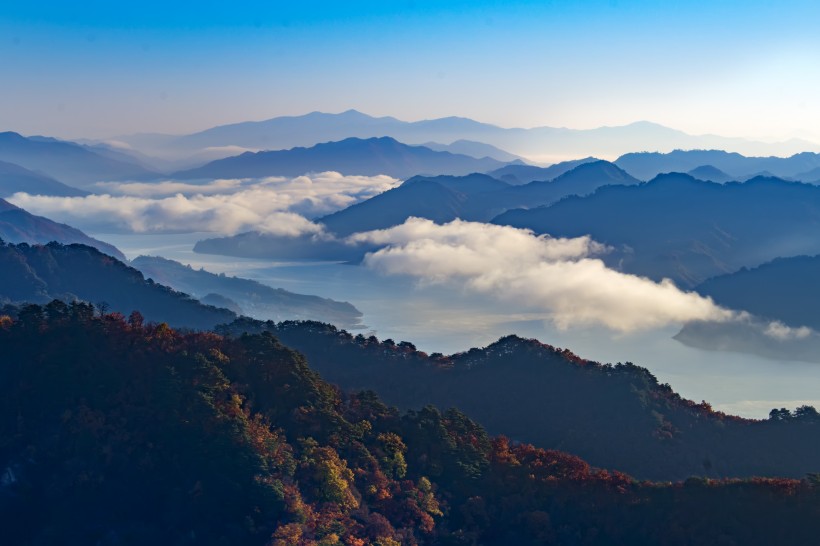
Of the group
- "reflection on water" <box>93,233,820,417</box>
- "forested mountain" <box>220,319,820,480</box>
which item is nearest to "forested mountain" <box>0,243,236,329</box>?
"forested mountain" <box>220,319,820,480</box>

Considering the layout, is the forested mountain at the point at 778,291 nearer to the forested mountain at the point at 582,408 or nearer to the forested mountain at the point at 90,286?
the forested mountain at the point at 582,408

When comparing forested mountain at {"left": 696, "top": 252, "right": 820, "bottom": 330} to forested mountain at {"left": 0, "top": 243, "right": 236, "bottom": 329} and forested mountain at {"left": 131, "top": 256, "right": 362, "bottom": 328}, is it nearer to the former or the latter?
forested mountain at {"left": 131, "top": 256, "right": 362, "bottom": 328}

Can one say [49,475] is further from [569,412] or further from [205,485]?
[569,412]

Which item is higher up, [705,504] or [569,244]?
[569,244]

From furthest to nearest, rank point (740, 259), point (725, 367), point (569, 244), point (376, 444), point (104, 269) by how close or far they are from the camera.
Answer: point (569, 244) < point (740, 259) < point (725, 367) < point (104, 269) < point (376, 444)

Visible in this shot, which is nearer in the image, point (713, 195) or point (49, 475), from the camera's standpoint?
point (49, 475)

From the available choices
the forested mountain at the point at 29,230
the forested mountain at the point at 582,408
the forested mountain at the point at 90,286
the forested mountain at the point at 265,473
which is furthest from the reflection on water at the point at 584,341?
the forested mountain at the point at 265,473

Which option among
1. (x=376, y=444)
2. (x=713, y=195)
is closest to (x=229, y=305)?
(x=376, y=444)
